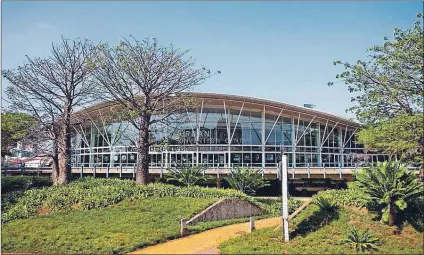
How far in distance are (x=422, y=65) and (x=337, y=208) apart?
6245 millimetres

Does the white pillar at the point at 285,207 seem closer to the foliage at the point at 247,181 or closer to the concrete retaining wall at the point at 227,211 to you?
the concrete retaining wall at the point at 227,211

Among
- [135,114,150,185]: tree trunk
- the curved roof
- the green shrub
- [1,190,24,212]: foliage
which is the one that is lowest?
[1,190,24,212]: foliage

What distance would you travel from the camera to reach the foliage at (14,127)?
21438 mm

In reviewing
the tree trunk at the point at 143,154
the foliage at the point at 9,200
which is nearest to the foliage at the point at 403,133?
the tree trunk at the point at 143,154

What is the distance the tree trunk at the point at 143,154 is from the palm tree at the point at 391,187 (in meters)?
11.8

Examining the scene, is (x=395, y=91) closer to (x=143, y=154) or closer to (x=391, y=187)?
(x=391, y=187)

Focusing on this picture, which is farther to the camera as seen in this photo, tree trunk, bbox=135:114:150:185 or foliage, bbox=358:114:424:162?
tree trunk, bbox=135:114:150:185

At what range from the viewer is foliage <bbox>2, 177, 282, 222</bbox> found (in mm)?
15952

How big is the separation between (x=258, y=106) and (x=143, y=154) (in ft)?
57.6

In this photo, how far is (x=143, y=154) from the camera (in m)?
19.9

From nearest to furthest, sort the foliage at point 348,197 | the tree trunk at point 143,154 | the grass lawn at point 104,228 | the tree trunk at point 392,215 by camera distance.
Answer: the grass lawn at point 104,228, the tree trunk at point 392,215, the foliage at point 348,197, the tree trunk at point 143,154

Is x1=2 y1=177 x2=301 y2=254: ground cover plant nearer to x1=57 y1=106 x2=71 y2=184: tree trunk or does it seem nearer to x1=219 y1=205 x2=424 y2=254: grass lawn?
x1=57 y1=106 x2=71 y2=184: tree trunk

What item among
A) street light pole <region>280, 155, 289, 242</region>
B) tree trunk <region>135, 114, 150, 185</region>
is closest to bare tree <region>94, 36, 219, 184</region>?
tree trunk <region>135, 114, 150, 185</region>

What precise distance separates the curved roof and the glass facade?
37cm
